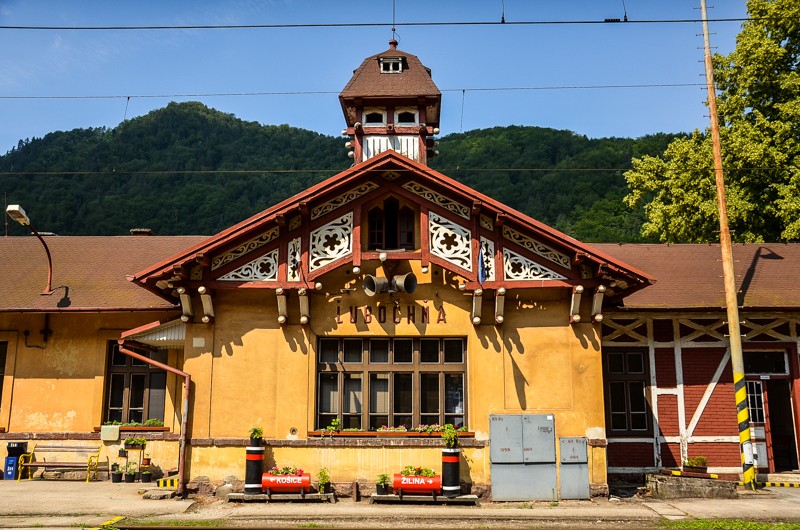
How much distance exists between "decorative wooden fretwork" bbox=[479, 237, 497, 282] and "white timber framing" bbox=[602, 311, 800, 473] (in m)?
4.45

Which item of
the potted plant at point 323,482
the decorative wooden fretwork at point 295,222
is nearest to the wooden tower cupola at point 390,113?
the decorative wooden fretwork at point 295,222

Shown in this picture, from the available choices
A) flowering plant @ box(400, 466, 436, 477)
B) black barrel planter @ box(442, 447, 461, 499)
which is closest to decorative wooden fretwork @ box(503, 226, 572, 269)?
black barrel planter @ box(442, 447, 461, 499)

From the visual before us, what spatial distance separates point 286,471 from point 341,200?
5895 mm

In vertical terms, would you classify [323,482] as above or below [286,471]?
below

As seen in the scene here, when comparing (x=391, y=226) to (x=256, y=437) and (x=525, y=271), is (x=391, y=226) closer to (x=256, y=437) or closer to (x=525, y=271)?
(x=525, y=271)

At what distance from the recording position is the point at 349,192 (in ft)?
51.7

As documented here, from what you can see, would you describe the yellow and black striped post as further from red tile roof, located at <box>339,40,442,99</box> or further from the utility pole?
red tile roof, located at <box>339,40,442,99</box>

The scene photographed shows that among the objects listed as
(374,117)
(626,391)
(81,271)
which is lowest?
(626,391)

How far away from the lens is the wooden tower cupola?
754 inches

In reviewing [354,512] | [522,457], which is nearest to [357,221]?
[354,512]

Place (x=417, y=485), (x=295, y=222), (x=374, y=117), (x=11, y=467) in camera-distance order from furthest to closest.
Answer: (x=374, y=117)
(x=11, y=467)
(x=295, y=222)
(x=417, y=485)

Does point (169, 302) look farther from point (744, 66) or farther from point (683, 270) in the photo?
point (744, 66)

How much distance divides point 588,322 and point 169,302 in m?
9.78

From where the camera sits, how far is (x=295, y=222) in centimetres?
1574
